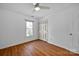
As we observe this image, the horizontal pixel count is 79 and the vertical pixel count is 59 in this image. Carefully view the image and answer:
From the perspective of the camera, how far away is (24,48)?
314 centimetres

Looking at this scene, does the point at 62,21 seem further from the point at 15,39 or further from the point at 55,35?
the point at 15,39

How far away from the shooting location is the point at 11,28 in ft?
11.5

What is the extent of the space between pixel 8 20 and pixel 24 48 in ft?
4.09

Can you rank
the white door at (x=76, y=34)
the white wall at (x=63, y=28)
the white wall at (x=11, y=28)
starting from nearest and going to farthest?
the white door at (x=76, y=34)
the white wall at (x=63, y=28)
the white wall at (x=11, y=28)

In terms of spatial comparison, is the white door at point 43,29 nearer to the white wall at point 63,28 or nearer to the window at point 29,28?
the white wall at point 63,28

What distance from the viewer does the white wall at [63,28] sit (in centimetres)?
306

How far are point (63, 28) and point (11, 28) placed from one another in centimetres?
198

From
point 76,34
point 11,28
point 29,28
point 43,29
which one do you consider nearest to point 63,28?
point 76,34

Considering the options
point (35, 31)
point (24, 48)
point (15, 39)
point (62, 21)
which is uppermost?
point (62, 21)

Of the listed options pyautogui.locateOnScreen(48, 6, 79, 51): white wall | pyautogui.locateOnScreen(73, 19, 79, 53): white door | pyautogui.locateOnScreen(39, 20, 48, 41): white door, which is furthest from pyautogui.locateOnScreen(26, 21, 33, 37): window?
pyautogui.locateOnScreen(73, 19, 79, 53): white door

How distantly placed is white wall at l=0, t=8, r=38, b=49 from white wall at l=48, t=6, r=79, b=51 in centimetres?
64

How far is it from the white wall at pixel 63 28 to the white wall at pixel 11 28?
2.10 feet

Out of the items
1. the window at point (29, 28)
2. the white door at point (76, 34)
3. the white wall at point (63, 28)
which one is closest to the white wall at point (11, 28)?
the window at point (29, 28)

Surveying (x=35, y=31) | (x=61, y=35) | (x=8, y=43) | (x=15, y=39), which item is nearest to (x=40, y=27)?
(x=35, y=31)
